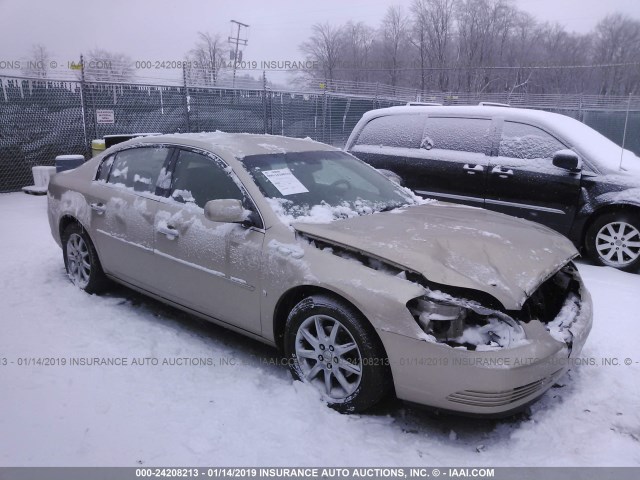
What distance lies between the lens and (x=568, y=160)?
211 inches

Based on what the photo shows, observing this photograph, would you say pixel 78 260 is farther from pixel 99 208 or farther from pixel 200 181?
pixel 200 181

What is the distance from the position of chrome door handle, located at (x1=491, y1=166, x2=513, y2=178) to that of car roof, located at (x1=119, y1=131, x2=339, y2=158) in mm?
2681

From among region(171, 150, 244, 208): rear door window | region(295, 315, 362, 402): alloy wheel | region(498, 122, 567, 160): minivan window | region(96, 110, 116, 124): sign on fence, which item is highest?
region(96, 110, 116, 124): sign on fence

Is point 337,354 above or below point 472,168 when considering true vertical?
below

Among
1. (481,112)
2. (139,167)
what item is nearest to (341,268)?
(139,167)

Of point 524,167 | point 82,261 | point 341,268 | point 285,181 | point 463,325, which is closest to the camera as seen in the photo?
point 463,325

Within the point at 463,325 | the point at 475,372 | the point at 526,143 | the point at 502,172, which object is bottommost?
the point at 475,372

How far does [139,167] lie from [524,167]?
4222 mm

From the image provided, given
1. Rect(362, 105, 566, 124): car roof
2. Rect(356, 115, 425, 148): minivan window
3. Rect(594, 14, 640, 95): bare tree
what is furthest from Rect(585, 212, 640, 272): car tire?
Rect(594, 14, 640, 95): bare tree

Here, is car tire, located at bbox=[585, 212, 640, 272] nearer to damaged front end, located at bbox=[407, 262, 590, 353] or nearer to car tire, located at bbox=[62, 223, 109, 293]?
damaged front end, located at bbox=[407, 262, 590, 353]

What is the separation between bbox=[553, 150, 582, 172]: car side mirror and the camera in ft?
17.6

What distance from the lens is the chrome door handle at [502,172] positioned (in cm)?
582

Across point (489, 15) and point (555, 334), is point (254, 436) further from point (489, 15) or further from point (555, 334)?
point (489, 15)

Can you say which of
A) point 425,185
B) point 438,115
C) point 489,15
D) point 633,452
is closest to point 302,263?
point 633,452
